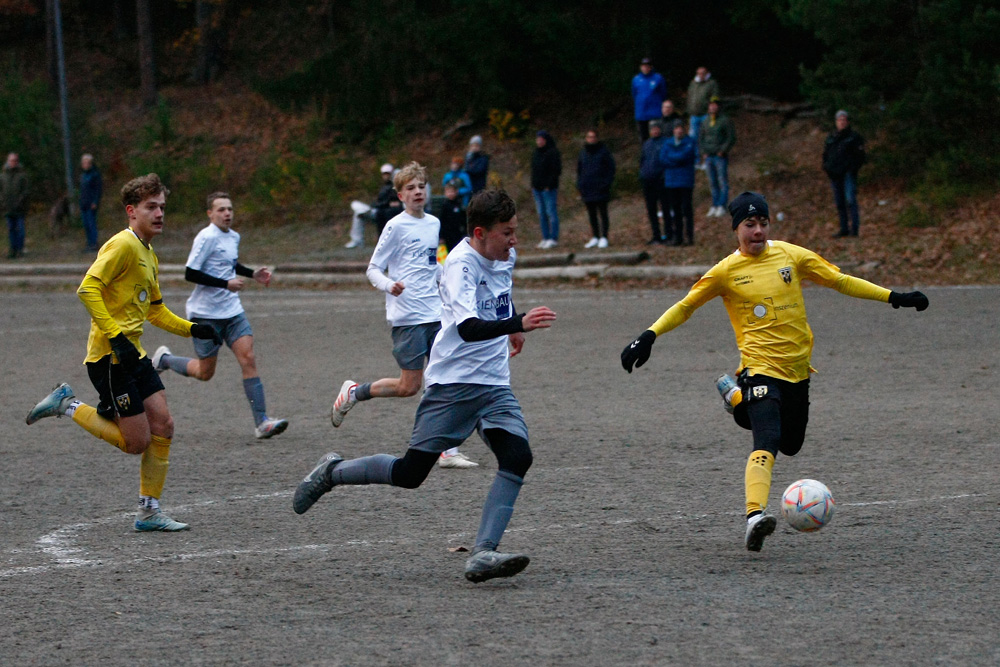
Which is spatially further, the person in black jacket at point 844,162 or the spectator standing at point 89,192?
the spectator standing at point 89,192

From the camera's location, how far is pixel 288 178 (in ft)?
99.8

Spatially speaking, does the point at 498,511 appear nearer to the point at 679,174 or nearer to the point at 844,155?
the point at 679,174

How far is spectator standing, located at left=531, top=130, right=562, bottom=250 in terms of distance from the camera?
22.4 metres

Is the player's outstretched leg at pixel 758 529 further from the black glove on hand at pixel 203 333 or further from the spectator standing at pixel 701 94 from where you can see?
the spectator standing at pixel 701 94

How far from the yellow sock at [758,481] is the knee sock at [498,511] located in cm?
116

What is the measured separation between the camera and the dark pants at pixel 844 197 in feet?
66.5

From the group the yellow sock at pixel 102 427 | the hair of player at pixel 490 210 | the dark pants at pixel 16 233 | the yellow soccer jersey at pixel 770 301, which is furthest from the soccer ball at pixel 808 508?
the dark pants at pixel 16 233

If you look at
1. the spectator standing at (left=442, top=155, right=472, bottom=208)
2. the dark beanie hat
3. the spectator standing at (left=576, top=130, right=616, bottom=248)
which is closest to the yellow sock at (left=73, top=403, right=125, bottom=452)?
the dark beanie hat

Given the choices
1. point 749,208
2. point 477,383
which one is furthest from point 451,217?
point 477,383

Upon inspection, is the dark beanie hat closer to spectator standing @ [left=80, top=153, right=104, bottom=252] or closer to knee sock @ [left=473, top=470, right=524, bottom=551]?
knee sock @ [left=473, top=470, right=524, bottom=551]

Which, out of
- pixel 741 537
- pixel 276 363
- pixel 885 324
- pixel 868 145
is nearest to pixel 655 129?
pixel 868 145

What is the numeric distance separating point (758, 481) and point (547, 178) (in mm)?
16649

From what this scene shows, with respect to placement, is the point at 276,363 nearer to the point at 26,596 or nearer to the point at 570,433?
the point at 570,433

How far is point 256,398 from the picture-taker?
9711 millimetres
